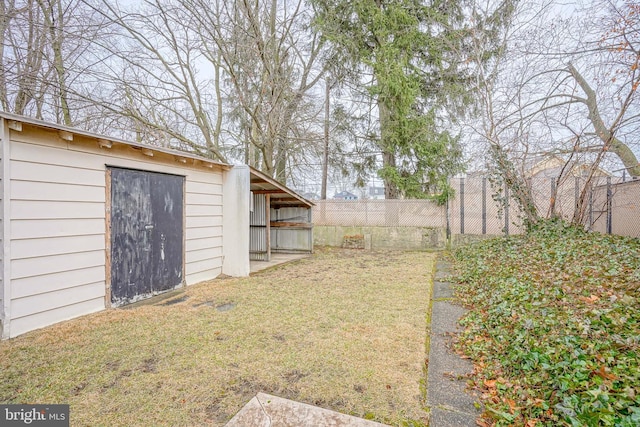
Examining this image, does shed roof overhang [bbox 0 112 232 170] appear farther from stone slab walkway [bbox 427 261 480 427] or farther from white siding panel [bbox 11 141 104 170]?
stone slab walkway [bbox 427 261 480 427]

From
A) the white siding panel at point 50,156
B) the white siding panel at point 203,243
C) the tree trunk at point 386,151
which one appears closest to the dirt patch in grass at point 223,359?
the white siding panel at point 203,243

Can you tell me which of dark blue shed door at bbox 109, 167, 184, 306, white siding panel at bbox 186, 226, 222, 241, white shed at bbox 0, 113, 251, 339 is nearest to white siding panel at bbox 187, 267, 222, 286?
white shed at bbox 0, 113, 251, 339

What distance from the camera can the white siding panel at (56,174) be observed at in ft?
10.4

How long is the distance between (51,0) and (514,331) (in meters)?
9.24

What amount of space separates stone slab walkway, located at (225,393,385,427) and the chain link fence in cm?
748

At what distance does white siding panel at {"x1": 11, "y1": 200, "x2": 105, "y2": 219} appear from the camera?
318cm

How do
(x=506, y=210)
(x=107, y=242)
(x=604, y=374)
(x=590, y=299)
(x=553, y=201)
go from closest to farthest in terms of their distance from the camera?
(x=604, y=374) < (x=590, y=299) < (x=107, y=242) < (x=553, y=201) < (x=506, y=210)

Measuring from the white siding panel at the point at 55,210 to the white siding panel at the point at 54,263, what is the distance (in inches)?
17.7

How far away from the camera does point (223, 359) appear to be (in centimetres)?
269

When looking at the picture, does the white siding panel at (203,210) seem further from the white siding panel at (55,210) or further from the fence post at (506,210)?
the fence post at (506,210)

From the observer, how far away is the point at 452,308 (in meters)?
4.05

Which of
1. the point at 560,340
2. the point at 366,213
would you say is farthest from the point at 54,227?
the point at 366,213

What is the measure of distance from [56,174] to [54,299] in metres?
1.40

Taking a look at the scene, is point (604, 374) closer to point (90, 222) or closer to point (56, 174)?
point (90, 222)
